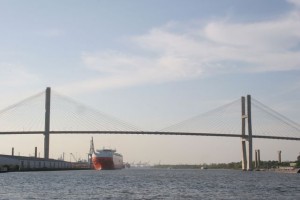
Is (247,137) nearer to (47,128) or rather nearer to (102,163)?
(47,128)

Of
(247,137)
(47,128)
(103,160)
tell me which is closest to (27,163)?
(47,128)

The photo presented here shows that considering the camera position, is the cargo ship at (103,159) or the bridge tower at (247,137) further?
the cargo ship at (103,159)

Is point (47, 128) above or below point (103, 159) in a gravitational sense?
above

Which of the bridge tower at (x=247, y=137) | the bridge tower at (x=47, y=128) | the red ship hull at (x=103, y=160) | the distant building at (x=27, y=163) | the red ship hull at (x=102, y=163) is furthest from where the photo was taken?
the red ship hull at (x=103, y=160)

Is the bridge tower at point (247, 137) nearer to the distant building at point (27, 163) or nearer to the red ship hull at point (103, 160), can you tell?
the distant building at point (27, 163)

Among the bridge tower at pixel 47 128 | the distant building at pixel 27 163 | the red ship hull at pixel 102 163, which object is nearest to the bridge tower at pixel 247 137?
the bridge tower at pixel 47 128

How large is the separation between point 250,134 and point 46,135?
48710mm

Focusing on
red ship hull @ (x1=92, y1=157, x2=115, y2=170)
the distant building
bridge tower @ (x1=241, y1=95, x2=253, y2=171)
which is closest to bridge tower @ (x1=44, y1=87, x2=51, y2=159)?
the distant building

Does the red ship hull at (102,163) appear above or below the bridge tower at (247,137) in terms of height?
below

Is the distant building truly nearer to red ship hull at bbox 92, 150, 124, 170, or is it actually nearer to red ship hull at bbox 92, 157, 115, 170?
red ship hull at bbox 92, 157, 115, 170

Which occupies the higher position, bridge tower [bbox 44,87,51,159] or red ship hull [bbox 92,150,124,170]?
bridge tower [bbox 44,87,51,159]

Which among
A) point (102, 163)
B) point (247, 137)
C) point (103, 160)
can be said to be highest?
point (247, 137)

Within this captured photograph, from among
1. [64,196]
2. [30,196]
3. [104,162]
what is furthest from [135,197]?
[104,162]

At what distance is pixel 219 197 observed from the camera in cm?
4684
